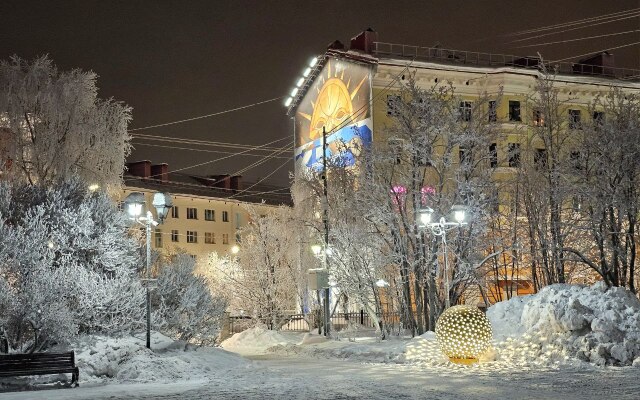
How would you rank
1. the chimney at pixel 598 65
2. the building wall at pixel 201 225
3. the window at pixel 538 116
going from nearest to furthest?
the window at pixel 538 116, the chimney at pixel 598 65, the building wall at pixel 201 225

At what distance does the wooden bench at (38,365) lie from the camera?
17000 mm

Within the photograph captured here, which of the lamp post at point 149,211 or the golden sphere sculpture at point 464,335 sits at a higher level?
the lamp post at point 149,211

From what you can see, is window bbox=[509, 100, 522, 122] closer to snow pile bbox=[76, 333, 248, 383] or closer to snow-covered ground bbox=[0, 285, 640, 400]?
snow-covered ground bbox=[0, 285, 640, 400]

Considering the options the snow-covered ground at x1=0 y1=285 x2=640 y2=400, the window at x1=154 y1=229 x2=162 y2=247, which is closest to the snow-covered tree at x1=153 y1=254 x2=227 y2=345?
the snow-covered ground at x1=0 y1=285 x2=640 y2=400

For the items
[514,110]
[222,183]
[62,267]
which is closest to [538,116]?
[514,110]

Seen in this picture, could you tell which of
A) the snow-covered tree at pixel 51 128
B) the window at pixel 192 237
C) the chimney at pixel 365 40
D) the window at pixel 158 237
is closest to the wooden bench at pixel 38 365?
the snow-covered tree at pixel 51 128

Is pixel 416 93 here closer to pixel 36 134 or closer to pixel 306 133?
pixel 36 134

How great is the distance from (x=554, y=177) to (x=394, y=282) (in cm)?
745

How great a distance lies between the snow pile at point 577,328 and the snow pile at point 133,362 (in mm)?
8040

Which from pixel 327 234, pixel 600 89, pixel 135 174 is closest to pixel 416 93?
pixel 327 234

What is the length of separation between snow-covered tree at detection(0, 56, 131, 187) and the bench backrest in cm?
1369

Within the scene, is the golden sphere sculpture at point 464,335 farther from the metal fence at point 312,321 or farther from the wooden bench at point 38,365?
the metal fence at point 312,321

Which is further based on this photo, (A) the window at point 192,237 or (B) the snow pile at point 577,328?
(A) the window at point 192,237

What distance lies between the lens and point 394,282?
102 feet
